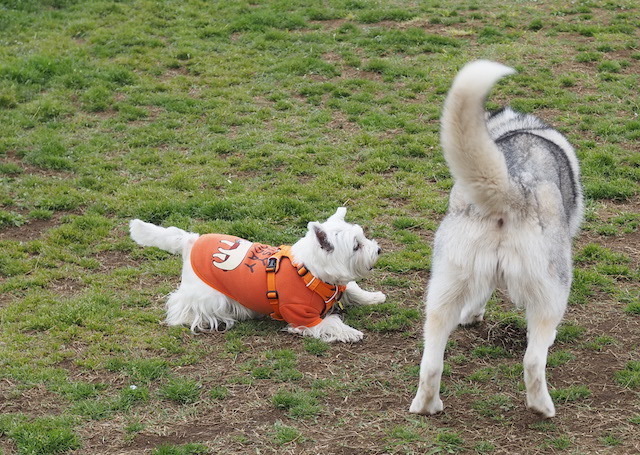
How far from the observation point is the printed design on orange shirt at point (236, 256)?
6332mm

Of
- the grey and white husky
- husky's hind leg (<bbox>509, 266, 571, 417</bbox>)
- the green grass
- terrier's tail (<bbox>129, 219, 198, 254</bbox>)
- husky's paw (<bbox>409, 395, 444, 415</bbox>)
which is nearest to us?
the grey and white husky

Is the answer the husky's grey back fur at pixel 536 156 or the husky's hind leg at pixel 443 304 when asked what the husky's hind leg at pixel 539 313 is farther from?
the husky's grey back fur at pixel 536 156

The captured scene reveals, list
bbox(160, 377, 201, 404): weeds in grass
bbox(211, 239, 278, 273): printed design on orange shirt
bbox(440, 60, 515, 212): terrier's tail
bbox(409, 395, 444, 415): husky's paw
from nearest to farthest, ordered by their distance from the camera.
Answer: bbox(440, 60, 515, 212): terrier's tail < bbox(409, 395, 444, 415): husky's paw < bbox(160, 377, 201, 404): weeds in grass < bbox(211, 239, 278, 273): printed design on orange shirt

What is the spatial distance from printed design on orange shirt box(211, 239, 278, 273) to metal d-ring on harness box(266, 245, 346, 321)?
10cm

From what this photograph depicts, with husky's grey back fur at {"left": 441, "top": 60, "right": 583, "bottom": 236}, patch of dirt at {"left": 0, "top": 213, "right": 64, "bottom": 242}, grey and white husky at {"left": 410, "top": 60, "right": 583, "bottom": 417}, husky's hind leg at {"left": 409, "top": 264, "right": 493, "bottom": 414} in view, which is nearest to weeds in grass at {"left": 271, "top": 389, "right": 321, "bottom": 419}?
grey and white husky at {"left": 410, "top": 60, "right": 583, "bottom": 417}

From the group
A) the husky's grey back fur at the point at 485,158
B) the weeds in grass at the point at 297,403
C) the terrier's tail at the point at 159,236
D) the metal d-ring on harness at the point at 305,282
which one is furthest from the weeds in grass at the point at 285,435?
the terrier's tail at the point at 159,236

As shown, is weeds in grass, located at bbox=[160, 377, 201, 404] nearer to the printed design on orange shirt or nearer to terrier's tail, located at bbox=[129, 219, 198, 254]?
the printed design on orange shirt

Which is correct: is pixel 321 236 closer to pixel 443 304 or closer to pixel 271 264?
pixel 271 264

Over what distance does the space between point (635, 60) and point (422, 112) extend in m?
3.95

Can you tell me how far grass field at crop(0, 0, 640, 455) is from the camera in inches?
200

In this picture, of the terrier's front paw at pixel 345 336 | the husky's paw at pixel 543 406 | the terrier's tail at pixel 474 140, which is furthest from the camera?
the terrier's front paw at pixel 345 336

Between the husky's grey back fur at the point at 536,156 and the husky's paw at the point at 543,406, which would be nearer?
the husky's paw at the point at 543,406

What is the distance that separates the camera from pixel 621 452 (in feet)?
15.0

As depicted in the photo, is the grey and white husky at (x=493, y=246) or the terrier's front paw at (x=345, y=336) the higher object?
the grey and white husky at (x=493, y=246)
